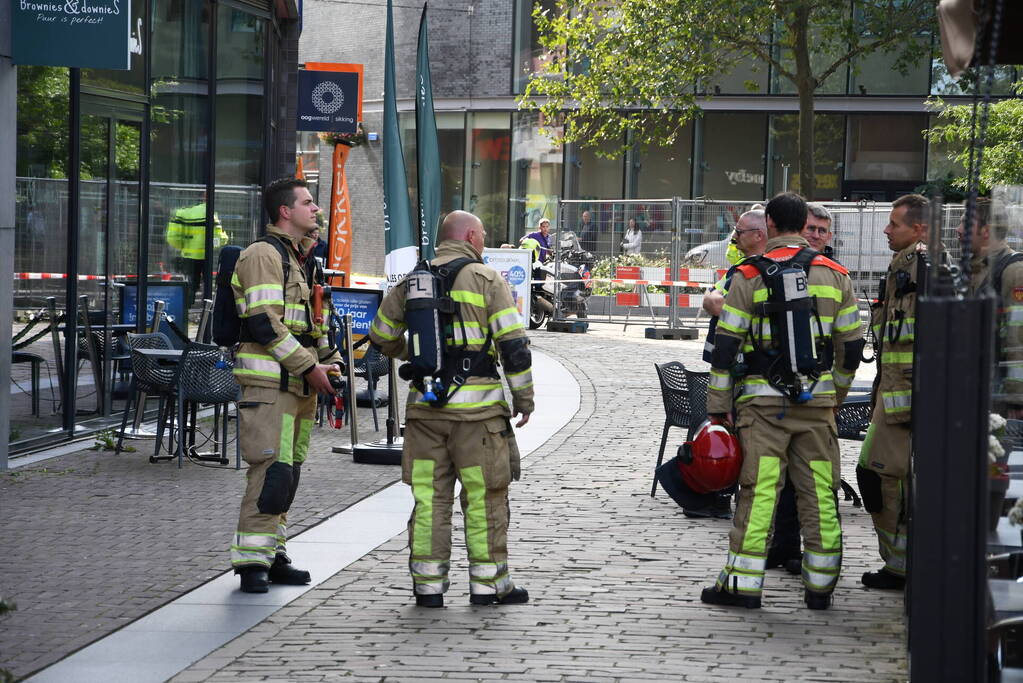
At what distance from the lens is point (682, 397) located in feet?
32.1

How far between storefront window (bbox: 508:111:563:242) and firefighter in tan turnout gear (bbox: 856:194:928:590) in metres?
29.6

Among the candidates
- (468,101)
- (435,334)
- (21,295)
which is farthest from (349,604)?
(468,101)

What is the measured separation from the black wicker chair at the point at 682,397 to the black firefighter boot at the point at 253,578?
346 cm

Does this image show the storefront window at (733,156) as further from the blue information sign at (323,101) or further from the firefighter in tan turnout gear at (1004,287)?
the firefighter in tan turnout gear at (1004,287)

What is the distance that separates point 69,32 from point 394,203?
9.17 ft

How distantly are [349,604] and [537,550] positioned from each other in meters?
1.55

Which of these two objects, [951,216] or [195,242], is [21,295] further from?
[951,216]

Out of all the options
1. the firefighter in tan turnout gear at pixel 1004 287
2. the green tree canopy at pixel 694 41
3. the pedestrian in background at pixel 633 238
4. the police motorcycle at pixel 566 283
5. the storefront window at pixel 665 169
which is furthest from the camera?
the storefront window at pixel 665 169

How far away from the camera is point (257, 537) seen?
22.9 ft

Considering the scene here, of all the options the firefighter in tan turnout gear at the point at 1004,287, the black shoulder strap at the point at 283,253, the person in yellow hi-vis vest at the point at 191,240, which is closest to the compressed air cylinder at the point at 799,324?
the firefighter in tan turnout gear at the point at 1004,287

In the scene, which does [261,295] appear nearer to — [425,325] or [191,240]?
[425,325]

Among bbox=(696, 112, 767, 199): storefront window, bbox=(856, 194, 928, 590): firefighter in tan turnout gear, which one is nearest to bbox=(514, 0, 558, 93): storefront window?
bbox=(696, 112, 767, 199): storefront window

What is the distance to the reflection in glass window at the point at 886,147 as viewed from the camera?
33.9m

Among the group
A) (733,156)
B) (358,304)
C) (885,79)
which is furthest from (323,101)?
(885,79)
